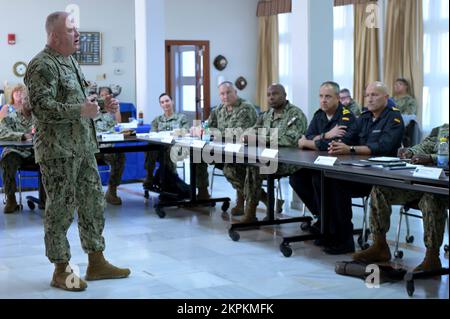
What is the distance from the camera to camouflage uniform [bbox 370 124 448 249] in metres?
4.01

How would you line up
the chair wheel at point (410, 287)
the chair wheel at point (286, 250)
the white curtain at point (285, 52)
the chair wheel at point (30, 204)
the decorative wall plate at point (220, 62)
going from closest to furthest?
the chair wheel at point (410, 287)
the chair wheel at point (286, 250)
the chair wheel at point (30, 204)
the white curtain at point (285, 52)
the decorative wall plate at point (220, 62)

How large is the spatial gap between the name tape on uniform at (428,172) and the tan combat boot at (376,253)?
32.2 inches

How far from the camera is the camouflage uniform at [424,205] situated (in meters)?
4.01

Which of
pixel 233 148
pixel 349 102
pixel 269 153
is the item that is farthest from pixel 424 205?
pixel 349 102

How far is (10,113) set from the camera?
22.9 feet

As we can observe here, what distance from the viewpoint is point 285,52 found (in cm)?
1283

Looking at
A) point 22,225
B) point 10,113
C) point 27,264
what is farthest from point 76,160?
point 10,113

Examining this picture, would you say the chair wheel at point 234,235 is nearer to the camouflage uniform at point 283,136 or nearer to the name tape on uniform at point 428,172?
the camouflage uniform at point 283,136

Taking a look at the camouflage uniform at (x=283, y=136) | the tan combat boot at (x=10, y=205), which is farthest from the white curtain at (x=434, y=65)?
the tan combat boot at (x=10, y=205)

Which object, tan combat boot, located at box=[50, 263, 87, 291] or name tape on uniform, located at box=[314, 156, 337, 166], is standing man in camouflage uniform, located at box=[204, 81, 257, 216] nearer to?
name tape on uniform, located at box=[314, 156, 337, 166]

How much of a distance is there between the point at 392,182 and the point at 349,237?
105 centimetres

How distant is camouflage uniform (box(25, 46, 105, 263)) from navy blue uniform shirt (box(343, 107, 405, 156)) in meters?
2.06

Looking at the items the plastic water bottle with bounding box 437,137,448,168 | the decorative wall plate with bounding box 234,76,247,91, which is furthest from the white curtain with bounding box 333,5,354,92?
the plastic water bottle with bounding box 437,137,448,168
